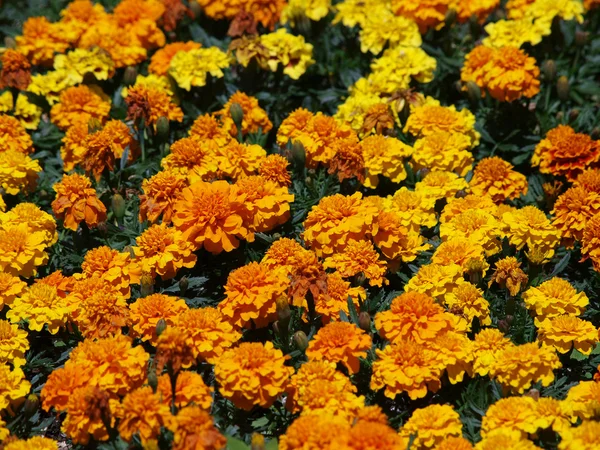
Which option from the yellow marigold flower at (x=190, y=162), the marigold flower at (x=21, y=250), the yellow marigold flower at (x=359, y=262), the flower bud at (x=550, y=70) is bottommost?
the marigold flower at (x=21, y=250)

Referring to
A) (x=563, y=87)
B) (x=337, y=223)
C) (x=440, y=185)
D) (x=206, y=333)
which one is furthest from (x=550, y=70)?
(x=206, y=333)

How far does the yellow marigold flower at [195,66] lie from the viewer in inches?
226

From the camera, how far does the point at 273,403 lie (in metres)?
4.07

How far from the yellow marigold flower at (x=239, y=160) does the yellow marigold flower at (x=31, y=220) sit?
0.89 meters

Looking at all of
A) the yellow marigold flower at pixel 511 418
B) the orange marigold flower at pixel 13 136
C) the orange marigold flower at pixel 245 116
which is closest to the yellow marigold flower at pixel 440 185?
the orange marigold flower at pixel 245 116

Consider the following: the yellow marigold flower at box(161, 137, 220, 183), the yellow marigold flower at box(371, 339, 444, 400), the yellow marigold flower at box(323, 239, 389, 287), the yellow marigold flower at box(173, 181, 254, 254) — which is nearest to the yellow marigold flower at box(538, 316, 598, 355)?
the yellow marigold flower at box(371, 339, 444, 400)

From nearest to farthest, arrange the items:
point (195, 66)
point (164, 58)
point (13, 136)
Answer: point (13, 136) < point (195, 66) < point (164, 58)

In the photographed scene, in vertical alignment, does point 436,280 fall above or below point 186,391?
above

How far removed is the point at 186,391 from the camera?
3809mm

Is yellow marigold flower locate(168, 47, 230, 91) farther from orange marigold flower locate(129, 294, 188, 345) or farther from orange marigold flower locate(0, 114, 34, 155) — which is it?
orange marigold flower locate(129, 294, 188, 345)

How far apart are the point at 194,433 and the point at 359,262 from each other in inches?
48.6

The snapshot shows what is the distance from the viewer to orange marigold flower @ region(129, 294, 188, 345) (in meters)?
4.19

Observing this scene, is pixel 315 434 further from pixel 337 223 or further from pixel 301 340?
pixel 337 223

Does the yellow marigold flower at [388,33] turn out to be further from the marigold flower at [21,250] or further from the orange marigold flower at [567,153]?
the marigold flower at [21,250]
